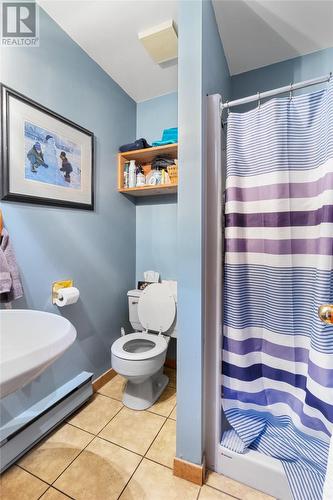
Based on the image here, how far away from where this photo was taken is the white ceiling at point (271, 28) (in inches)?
49.3

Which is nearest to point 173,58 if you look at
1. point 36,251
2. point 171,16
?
point 171,16

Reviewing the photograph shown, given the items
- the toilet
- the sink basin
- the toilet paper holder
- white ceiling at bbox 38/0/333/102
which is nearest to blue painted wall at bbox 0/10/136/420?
the toilet paper holder

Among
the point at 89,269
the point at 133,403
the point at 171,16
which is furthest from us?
the point at 89,269

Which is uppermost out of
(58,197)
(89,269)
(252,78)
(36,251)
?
(252,78)

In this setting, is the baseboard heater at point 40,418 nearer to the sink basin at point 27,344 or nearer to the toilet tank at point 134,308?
the toilet tank at point 134,308

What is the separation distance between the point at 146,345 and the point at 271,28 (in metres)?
2.25

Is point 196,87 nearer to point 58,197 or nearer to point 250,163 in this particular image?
point 250,163

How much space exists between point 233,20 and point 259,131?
0.89 m

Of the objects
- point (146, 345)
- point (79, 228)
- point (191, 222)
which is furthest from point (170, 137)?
point (146, 345)

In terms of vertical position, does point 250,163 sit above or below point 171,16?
below

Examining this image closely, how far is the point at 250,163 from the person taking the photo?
3.31 ft

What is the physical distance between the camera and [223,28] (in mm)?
1379

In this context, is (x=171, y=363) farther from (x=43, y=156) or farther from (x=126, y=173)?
(x=43, y=156)

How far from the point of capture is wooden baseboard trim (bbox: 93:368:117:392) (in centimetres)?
172
